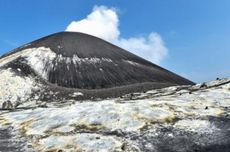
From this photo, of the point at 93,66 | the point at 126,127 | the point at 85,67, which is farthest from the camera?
the point at 93,66

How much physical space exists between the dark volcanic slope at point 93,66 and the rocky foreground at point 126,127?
46377 mm

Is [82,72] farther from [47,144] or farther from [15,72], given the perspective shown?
[47,144]

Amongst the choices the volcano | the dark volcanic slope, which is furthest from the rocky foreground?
the dark volcanic slope

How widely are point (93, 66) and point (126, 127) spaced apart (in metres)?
56.7

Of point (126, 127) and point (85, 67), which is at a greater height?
point (85, 67)

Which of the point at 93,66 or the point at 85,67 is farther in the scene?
the point at 93,66

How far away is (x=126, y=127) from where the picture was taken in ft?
48.9

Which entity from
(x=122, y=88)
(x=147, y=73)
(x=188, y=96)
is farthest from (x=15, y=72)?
(x=188, y=96)

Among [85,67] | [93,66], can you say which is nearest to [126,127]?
[85,67]

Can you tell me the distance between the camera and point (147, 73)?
239 ft

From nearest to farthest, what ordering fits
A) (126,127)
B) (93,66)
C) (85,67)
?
(126,127)
(85,67)
(93,66)

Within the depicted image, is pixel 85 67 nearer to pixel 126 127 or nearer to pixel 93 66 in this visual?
pixel 93 66

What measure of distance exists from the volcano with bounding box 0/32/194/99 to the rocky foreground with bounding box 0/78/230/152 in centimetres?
4118

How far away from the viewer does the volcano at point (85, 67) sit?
216 feet
